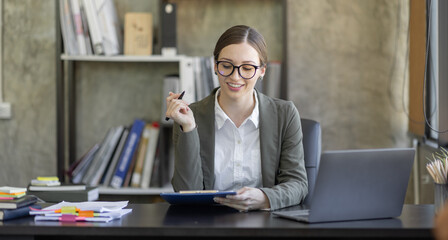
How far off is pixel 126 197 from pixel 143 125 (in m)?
0.41

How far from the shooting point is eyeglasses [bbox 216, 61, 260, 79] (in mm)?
1946

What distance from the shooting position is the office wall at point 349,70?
316 centimetres

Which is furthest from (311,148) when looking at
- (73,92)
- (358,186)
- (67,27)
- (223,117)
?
(73,92)

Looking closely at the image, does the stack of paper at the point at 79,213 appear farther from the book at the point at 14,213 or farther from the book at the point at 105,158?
the book at the point at 105,158

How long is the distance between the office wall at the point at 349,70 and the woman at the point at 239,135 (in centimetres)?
115

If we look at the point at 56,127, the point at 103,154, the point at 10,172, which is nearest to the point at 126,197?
the point at 103,154

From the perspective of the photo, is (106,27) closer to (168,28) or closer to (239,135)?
(168,28)

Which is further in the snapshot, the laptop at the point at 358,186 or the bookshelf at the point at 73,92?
the bookshelf at the point at 73,92

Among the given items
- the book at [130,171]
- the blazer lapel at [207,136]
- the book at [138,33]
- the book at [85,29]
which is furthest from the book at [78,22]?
the blazer lapel at [207,136]

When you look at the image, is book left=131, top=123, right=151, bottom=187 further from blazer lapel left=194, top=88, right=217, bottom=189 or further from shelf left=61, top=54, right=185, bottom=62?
blazer lapel left=194, top=88, right=217, bottom=189

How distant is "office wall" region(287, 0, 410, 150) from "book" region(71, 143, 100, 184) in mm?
1115

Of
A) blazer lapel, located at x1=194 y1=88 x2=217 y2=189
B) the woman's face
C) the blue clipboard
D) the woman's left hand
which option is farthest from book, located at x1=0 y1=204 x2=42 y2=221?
the woman's face

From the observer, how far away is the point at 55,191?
2.27m

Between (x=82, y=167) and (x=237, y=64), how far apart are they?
57.9 inches
